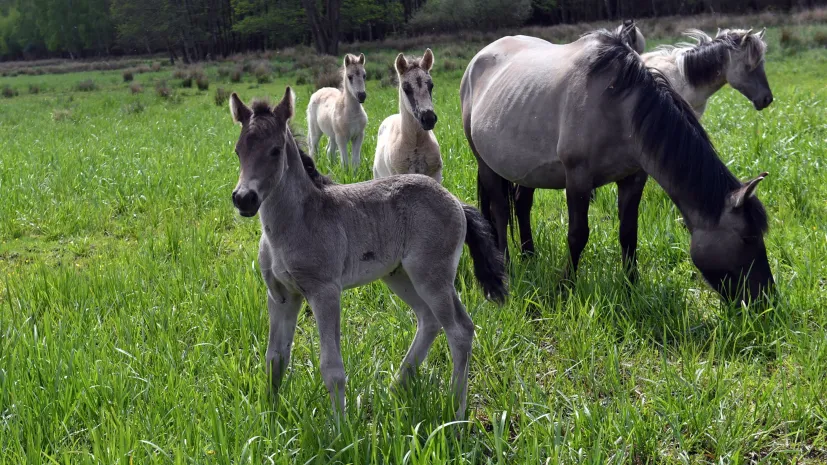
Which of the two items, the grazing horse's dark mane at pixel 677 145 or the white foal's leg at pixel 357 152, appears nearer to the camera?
the grazing horse's dark mane at pixel 677 145

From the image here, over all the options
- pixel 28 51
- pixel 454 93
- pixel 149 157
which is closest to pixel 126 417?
pixel 149 157

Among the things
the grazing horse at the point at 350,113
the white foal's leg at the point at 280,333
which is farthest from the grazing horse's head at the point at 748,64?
the white foal's leg at the point at 280,333

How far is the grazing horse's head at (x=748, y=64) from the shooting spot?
8164 mm

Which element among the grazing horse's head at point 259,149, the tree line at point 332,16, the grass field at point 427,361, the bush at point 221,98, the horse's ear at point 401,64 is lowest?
the grass field at point 427,361

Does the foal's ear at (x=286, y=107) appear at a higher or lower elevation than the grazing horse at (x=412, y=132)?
higher

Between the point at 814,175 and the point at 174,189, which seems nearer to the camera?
the point at 814,175

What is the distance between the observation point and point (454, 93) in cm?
1638

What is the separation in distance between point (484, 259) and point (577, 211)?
1.36 meters

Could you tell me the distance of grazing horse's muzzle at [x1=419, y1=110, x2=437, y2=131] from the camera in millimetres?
5422

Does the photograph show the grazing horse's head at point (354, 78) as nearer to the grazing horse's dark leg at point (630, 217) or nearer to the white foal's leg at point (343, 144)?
the white foal's leg at point (343, 144)

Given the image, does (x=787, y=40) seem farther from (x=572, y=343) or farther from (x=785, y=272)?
(x=572, y=343)

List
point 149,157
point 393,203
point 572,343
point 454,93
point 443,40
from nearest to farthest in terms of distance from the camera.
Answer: point 393,203 → point 572,343 → point 149,157 → point 454,93 → point 443,40

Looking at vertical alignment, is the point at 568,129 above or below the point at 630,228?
above

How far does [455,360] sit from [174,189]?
18.2 feet
